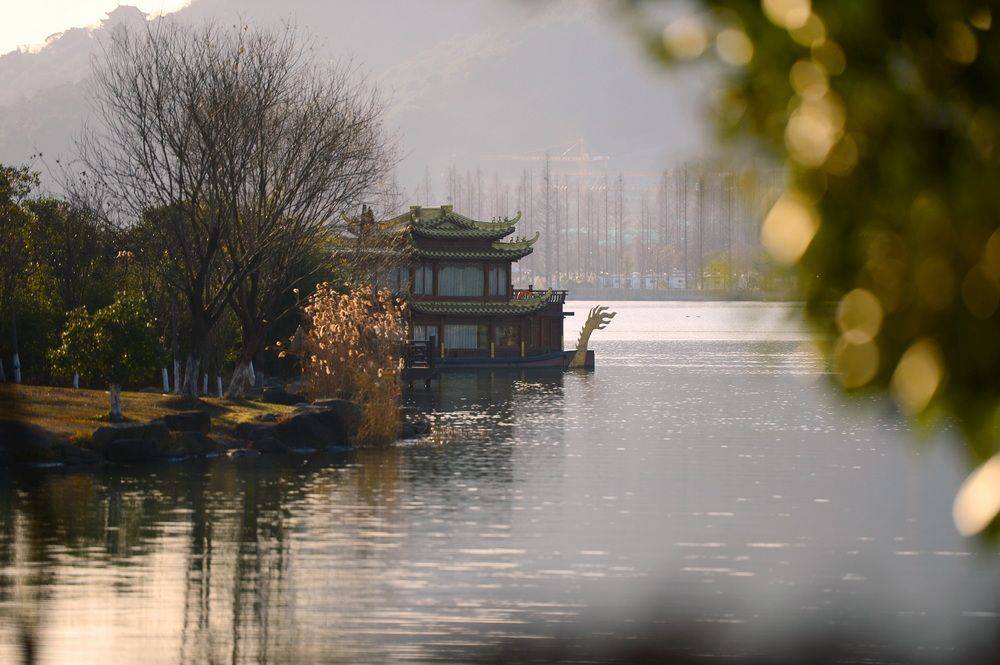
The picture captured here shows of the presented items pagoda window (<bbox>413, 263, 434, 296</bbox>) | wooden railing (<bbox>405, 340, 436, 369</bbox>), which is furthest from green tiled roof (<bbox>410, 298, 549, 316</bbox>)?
wooden railing (<bbox>405, 340, 436, 369</bbox>)

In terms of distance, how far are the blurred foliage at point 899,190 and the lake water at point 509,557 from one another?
214 millimetres

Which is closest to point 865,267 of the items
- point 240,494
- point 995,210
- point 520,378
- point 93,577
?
point 995,210

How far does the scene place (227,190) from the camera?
4125 cm

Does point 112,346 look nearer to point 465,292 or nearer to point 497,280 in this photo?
point 465,292

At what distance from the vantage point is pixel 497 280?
8256 centimetres

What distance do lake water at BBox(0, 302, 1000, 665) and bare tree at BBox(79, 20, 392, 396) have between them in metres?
7.92

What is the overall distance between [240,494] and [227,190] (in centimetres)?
1411

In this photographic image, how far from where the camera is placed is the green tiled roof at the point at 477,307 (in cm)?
8056

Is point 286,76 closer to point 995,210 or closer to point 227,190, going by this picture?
point 227,190

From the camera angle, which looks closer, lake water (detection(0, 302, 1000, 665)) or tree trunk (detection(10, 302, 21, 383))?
lake water (detection(0, 302, 1000, 665))

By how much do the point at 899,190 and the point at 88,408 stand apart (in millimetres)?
33429

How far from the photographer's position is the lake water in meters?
16.7

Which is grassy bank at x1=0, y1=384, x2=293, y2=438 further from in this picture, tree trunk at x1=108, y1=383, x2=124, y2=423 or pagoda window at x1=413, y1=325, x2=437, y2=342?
pagoda window at x1=413, y1=325, x2=437, y2=342

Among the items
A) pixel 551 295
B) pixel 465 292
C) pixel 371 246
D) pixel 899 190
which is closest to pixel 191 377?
pixel 371 246
